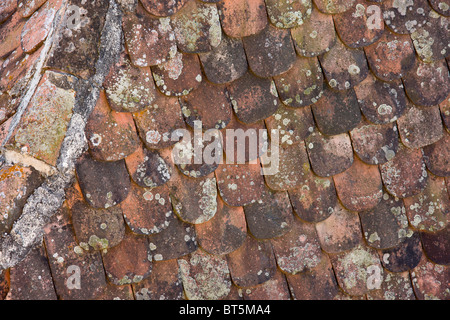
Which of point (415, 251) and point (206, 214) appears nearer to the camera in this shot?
point (206, 214)

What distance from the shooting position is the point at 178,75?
1.78 metres

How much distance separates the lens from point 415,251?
2.15m

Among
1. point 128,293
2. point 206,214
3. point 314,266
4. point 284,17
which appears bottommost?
point 314,266

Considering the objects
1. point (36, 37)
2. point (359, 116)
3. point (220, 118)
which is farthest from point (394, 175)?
point (36, 37)

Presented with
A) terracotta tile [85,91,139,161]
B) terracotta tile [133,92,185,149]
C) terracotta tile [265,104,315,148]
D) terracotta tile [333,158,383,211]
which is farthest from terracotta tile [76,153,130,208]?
terracotta tile [333,158,383,211]

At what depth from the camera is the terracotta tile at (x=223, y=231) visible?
1863mm

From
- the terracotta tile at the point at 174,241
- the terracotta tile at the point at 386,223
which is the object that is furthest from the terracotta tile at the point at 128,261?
the terracotta tile at the point at 386,223

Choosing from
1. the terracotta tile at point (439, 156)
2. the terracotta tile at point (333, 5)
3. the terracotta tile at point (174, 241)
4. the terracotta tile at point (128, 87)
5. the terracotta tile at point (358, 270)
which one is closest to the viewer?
the terracotta tile at point (128, 87)

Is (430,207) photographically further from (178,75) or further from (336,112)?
(178,75)

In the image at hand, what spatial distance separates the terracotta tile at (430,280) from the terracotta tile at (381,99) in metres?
0.66

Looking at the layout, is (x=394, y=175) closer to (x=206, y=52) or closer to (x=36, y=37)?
(x=206, y=52)

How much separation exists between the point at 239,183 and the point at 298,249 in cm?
36

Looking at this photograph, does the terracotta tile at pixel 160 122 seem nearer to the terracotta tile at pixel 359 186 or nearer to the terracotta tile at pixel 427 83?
the terracotta tile at pixel 359 186

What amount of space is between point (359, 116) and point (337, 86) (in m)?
0.15
